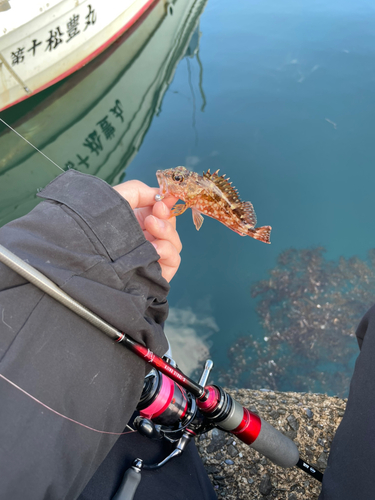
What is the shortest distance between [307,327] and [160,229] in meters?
3.36

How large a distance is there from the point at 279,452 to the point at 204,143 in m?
6.10

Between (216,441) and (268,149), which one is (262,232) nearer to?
(216,441)

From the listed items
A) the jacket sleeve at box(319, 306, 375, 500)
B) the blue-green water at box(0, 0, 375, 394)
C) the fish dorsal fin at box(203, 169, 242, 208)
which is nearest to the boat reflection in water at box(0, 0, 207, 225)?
the blue-green water at box(0, 0, 375, 394)

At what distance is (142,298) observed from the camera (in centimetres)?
156

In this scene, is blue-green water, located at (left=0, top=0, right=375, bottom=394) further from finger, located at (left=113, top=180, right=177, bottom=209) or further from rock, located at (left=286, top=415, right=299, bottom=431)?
finger, located at (left=113, top=180, right=177, bottom=209)

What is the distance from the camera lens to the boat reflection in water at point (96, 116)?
7.46m

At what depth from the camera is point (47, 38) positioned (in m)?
8.47

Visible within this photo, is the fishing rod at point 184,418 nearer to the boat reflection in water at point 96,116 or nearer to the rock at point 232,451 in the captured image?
the rock at point 232,451

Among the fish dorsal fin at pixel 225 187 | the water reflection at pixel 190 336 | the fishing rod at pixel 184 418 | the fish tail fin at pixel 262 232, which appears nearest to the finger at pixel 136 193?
the fish dorsal fin at pixel 225 187

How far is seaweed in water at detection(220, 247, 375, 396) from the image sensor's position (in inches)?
177

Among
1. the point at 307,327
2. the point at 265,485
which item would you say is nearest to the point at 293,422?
the point at 265,485

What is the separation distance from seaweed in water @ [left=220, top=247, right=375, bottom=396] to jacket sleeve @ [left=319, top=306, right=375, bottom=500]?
2.61 metres

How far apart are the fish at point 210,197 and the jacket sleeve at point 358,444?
58.8 inches

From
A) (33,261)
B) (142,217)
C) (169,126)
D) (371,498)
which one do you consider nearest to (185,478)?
(371,498)
